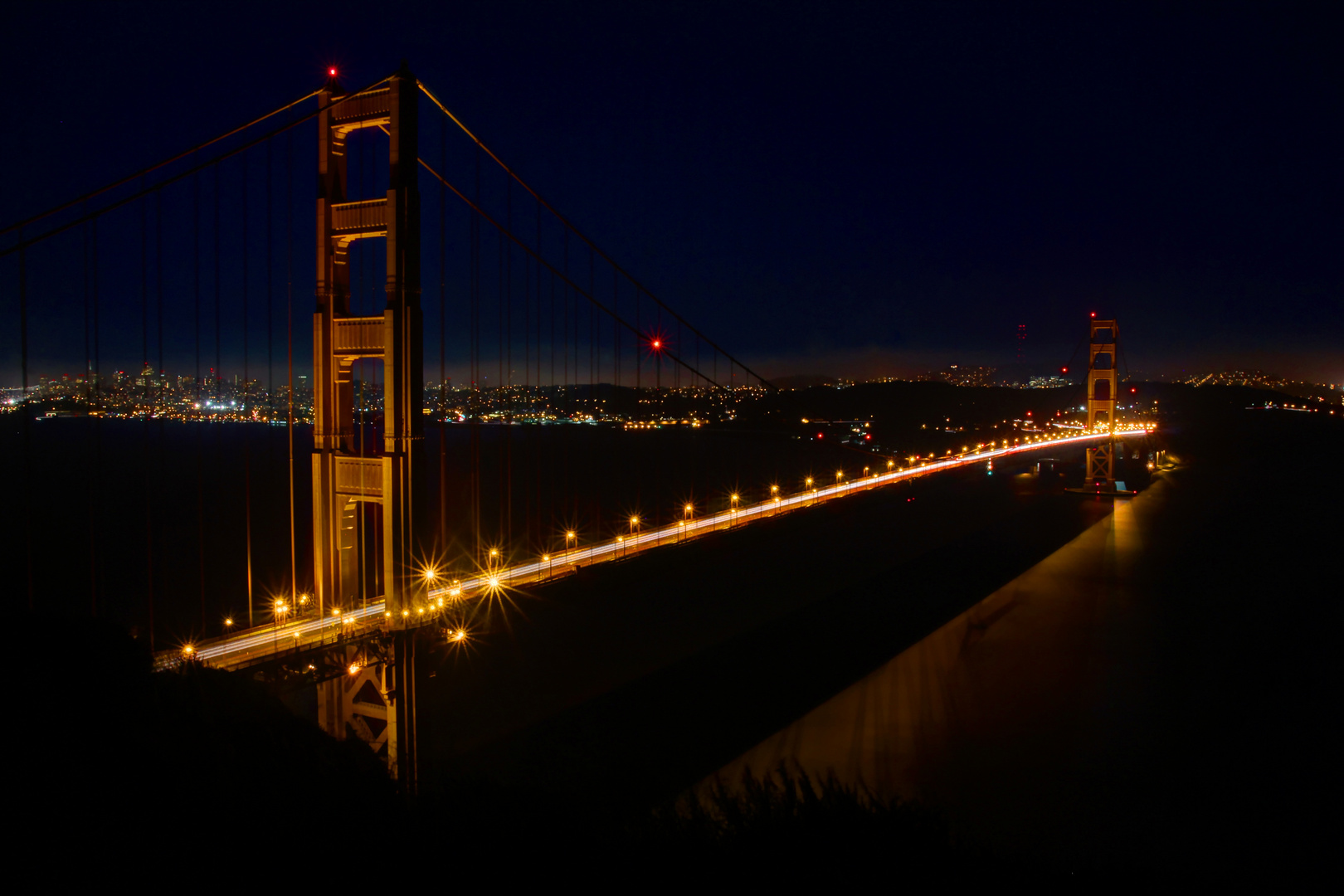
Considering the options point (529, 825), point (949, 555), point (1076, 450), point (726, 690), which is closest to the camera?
point (529, 825)

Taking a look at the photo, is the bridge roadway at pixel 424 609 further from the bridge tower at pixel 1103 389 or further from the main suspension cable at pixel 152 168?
the bridge tower at pixel 1103 389

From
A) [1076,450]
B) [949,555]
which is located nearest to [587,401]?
[949,555]

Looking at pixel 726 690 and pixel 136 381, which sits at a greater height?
pixel 136 381

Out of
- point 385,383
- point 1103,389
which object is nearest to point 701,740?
point 385,383

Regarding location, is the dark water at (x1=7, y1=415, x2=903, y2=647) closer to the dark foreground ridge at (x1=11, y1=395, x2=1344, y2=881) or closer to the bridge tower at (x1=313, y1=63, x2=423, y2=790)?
the bridge tower at (x1=313, y1=63, x2=423, y2=790)

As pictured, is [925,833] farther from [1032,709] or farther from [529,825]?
[1032,709]

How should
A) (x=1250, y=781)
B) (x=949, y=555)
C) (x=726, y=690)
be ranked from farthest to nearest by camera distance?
(x=949, y=555) → (x=726, y=690) → (x=1250, y=781)

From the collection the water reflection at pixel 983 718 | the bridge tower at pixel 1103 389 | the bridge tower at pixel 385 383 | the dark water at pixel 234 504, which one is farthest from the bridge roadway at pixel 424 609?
the bridge tower at pixel 1103 389
